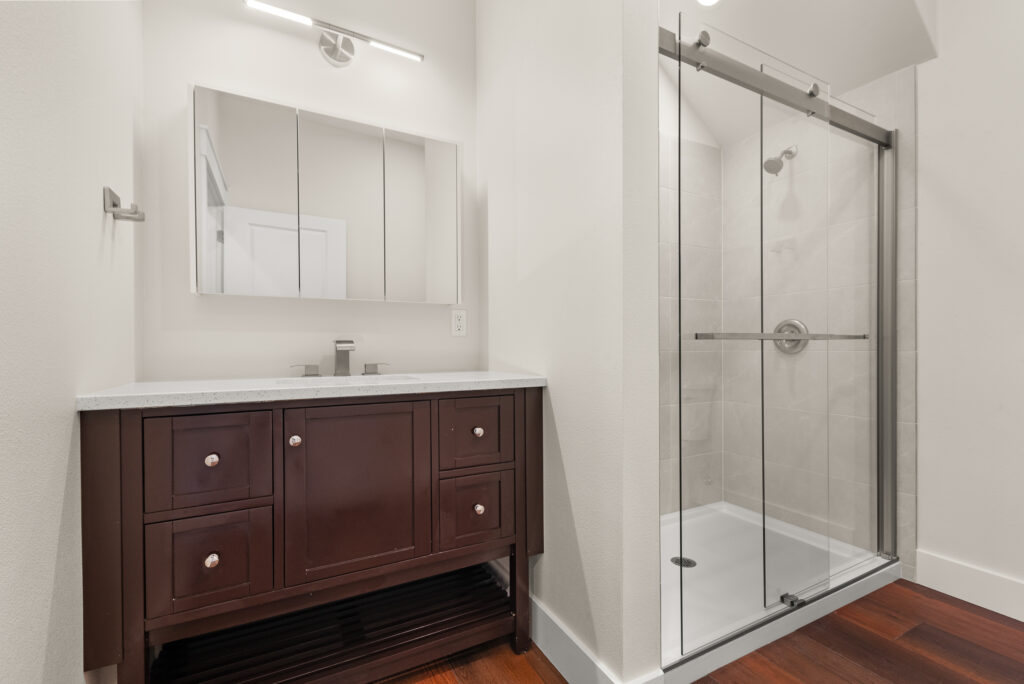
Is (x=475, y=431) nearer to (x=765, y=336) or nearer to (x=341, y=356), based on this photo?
(x=341, y=356)

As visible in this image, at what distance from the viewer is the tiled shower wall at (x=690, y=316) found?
1.32 m

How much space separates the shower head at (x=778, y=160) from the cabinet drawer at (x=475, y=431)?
1.18 meters

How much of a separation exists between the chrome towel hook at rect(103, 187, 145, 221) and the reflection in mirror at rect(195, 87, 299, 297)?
0.27 m

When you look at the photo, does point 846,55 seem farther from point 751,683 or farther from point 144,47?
point 144,47

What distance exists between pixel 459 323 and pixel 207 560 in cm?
118

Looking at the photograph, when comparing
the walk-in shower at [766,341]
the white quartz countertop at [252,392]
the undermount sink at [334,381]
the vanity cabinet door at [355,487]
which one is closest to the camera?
the white quartz countertop at [252,392]

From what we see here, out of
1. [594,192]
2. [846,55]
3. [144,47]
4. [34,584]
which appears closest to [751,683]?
[594,192]

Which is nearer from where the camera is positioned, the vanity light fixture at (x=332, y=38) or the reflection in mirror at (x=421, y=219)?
the vanity light fixture at (x=332, y=38)

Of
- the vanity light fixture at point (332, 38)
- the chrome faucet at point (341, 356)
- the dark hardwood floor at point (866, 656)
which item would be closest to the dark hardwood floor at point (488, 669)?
the dark hardwood floor at point (866, 656)

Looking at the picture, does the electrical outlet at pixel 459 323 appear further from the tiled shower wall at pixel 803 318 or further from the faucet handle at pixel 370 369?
the tiled shower wall at pixel 803 318

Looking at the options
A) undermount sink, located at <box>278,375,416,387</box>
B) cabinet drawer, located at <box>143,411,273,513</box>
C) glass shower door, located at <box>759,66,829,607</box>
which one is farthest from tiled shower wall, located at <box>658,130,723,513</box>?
cabinet drawer, located at <box>143,411,273,513</box>

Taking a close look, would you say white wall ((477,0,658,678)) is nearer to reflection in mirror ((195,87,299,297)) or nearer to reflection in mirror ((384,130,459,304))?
reflection in mirror ((384,130,459,304))

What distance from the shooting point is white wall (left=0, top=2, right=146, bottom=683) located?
750mm

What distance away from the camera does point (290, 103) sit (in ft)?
5.42
